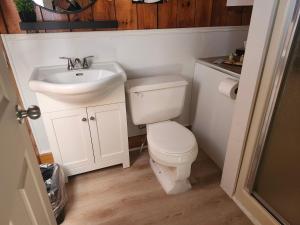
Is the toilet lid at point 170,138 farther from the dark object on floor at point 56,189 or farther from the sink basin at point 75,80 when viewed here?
the dark object on floor at point 56,189

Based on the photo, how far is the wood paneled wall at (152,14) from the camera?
145 cm

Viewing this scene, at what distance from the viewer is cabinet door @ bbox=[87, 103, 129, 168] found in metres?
1.58

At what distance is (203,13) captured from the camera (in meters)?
1.87

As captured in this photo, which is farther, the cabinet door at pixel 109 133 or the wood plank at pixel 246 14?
the wood plank at pixel 246 14

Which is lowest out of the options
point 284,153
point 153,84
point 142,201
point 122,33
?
point 142,201

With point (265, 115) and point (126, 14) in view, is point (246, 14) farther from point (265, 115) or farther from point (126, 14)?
point (265, 115)

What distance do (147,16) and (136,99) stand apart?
688 mm

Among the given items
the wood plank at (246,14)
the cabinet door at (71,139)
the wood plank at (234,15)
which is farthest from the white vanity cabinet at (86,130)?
the wood plank at (246,14)

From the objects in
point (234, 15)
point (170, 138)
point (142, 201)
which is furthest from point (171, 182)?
point (234, 15)

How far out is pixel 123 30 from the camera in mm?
1688

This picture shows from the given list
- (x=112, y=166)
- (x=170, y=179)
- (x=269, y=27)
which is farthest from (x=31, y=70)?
(x=269, y=27)

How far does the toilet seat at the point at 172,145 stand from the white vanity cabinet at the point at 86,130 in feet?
0.98

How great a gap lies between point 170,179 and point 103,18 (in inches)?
53.0

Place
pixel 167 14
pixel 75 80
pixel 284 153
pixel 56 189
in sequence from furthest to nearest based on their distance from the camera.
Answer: pixel 167 14
pixel 75 80
pixel 56 189
pixel 284 153
